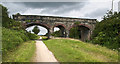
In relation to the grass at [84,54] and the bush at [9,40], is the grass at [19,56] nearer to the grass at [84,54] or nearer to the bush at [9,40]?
the bush at [9,40]

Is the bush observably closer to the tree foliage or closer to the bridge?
the bridge

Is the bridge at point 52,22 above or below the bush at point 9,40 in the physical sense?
above

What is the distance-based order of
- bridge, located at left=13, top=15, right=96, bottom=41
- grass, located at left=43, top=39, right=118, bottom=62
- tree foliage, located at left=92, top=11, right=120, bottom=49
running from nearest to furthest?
grass, located at left=43, top=39, right=118, bottom=62
tree foliage, located at left=92, top=11, right=120, bottom=49
bridge, located at left=13, top=15, right=96, bottom=41

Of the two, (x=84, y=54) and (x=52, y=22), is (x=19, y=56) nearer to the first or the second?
(x=84, y=54)

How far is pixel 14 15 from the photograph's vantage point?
22188mm

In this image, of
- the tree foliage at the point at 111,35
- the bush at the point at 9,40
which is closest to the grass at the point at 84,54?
the tree foliage at the point at 111,35

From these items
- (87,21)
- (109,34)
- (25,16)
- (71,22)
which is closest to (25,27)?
(25,16)

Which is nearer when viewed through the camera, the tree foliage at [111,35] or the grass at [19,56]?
the grass at [19,56]

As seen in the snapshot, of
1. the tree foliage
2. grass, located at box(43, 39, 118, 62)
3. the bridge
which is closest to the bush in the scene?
grass, located at box(43, 39, 118, 62)

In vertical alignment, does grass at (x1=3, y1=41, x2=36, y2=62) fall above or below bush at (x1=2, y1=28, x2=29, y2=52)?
below

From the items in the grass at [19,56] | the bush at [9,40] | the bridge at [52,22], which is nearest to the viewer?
the grass at [19,56]

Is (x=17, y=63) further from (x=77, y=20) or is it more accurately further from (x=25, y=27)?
(x=77, y=20)

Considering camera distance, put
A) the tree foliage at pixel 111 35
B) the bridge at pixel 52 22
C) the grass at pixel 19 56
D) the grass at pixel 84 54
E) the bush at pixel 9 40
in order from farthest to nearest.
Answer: the bridge at pixel 52 22
the tree foliage at pixel 111 35
the bush at pixel 9 40
the grass at pixel 84 54
the grass at pixel 19 56

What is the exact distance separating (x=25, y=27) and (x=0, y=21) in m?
5.40
